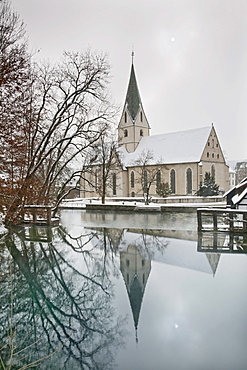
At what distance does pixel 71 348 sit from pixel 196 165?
3466 centimetres

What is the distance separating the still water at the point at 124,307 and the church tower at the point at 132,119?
38016mm

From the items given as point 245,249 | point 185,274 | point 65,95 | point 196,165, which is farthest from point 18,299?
point 196,165

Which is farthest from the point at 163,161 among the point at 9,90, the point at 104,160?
the point at 9,90

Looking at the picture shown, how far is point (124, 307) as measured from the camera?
187 inches

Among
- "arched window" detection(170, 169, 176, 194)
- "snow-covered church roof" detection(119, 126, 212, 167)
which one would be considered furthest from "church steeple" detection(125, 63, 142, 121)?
"arched window" detection(170, 169, 176, 194)

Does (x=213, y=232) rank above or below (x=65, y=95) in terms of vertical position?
below

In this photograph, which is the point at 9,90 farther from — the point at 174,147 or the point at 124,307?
the point at 174,147

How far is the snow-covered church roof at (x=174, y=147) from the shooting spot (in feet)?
126

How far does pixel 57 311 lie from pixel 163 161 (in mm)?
35582

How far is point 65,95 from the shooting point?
1452 cm

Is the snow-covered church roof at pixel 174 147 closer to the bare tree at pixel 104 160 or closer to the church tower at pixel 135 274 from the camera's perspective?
the bare tree at pixel 104 160

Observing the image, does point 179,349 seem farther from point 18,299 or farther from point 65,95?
point 65,95

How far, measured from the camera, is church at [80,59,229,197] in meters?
37.5

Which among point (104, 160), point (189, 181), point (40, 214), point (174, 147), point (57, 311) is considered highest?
point (174, 147)
